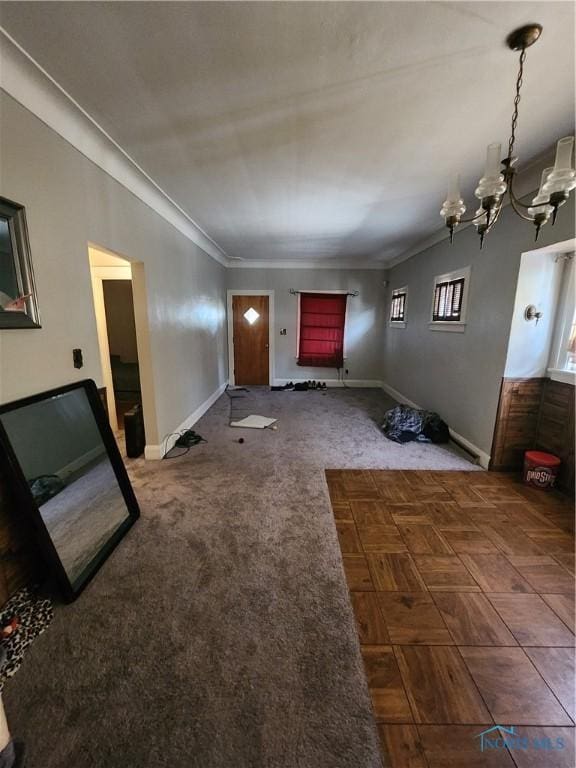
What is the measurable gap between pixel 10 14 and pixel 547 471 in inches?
159

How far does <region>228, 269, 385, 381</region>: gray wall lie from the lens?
19.4 ft

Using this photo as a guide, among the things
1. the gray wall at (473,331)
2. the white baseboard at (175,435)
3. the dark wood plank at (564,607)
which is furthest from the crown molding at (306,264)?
the dark wood plank at (564,607)

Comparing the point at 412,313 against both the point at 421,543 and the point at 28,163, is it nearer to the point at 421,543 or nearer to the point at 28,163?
the point at 421,543

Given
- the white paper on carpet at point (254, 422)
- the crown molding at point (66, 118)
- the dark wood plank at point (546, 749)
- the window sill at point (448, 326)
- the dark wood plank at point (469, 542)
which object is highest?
the crown molding at point (66, 118)

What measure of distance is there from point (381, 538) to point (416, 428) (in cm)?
194

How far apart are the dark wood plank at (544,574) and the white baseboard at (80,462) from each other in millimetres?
2589

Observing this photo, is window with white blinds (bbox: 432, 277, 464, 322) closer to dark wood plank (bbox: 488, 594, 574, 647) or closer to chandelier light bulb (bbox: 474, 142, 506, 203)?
chandelier light bulb (bbox: 474, 142, 506, 203)

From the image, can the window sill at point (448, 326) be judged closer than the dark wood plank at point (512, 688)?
No

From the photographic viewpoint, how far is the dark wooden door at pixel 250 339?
19.7ft

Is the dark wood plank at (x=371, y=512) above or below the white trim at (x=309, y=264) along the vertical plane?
below

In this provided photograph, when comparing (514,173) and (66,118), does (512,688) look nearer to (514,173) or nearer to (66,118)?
(514,173)

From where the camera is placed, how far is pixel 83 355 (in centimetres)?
185

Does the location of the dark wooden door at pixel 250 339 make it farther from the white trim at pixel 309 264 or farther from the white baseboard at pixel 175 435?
the white baseboard at pixel 175 435

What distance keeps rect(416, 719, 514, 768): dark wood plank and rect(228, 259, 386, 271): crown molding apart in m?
5.93
